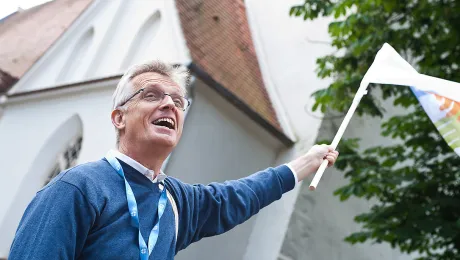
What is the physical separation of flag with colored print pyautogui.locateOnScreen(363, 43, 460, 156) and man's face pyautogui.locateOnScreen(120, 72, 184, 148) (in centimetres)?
140

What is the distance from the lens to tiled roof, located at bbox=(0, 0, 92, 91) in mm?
16312

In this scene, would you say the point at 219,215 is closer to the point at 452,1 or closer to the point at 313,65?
the point at 452,1

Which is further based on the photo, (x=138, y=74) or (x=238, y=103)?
(x=238, y=103)

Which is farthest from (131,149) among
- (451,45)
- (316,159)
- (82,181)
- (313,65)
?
(313,65)

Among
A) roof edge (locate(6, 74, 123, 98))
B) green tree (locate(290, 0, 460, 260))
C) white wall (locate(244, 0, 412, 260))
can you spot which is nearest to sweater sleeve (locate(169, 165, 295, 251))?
green tree (locate(290, 0, 460, 260))

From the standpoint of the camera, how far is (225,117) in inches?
393

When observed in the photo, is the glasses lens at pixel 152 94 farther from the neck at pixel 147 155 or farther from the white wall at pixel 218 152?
the white wall at pixel 218 152

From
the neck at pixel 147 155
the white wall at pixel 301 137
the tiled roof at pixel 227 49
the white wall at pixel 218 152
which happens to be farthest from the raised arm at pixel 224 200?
the white wall at pixel 301 137

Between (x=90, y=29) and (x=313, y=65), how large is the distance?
19.4 ft

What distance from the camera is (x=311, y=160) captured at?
10.4 ft

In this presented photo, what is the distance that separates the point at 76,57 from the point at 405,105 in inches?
353

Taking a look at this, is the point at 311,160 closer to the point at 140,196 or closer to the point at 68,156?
the point at 140,196

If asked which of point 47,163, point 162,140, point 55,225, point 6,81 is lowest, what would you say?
point 55,225

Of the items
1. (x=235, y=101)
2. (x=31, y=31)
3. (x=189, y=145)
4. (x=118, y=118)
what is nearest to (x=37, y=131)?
(x=189, y=145)
